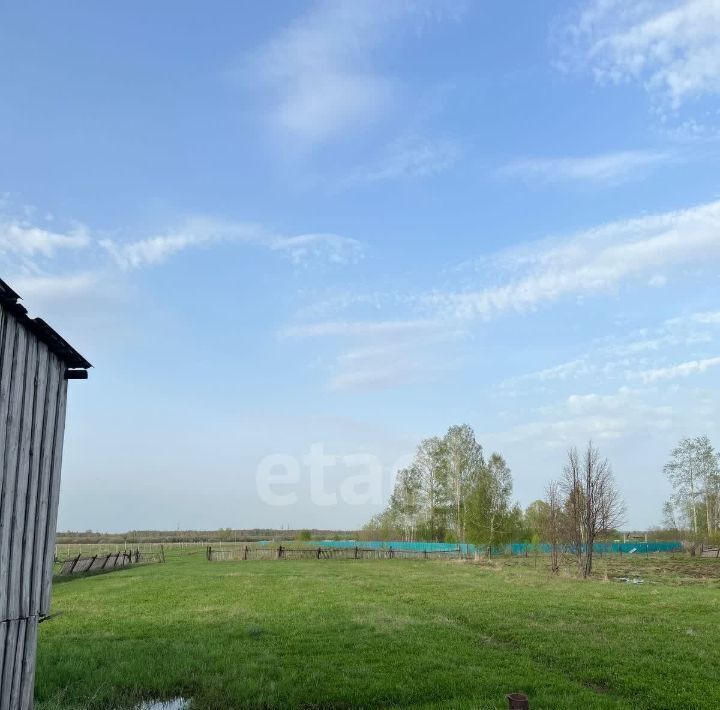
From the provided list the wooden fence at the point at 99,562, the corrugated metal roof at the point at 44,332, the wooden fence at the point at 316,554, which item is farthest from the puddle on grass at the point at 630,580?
the wooden fence at the point at 99,562

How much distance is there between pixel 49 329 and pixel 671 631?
1549cm

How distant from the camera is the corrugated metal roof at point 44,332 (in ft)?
26.9

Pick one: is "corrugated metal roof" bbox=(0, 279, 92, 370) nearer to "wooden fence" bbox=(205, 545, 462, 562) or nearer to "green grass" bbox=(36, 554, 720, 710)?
"green grass" bbox=(36, 554, 720, 710)

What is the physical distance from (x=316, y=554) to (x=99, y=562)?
17918 mm

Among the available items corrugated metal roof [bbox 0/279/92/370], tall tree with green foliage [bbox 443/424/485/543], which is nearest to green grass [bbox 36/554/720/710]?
corrugated metal roof [bbox 0/279/92/370]

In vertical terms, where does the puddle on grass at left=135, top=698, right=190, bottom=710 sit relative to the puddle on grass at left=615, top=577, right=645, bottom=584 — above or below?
above

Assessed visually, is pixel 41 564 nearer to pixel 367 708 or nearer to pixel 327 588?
pixel 367 708

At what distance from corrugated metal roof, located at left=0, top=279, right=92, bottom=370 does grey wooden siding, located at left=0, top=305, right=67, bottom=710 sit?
81 millimetres

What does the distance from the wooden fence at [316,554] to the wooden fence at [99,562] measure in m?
5.05

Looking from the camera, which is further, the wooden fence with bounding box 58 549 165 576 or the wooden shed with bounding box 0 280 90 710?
the wooden fence with bounding box 58 549 165 576

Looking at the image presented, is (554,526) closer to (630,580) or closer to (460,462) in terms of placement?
(630,580)

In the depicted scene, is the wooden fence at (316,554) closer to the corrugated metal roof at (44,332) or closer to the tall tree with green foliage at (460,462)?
the tall tree with green foliage at (460,462)

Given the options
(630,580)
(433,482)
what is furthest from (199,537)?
(630,580)

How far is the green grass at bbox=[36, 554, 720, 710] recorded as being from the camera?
10.5 m
